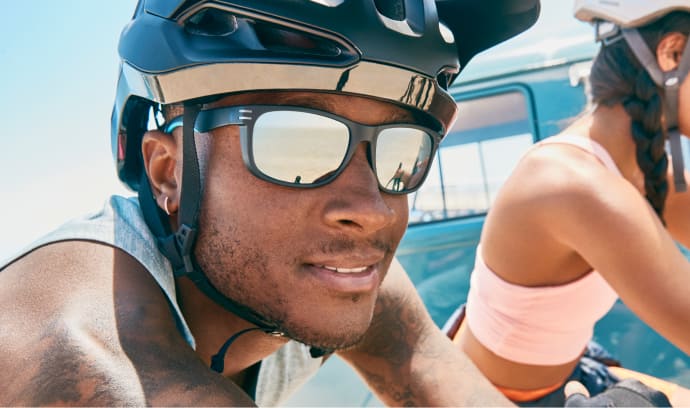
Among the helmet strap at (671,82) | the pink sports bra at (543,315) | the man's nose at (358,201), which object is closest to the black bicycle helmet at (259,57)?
the man's nose at (358,201)

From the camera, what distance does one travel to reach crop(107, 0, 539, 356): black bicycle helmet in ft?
4.20

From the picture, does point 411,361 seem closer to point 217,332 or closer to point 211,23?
point 217,332

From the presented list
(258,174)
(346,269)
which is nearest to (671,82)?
(346,269)

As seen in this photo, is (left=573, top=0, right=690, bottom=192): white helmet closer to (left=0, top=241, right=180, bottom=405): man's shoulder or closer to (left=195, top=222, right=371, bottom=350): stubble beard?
(left=195, top=222, right=371, bottom=350): stubble beard

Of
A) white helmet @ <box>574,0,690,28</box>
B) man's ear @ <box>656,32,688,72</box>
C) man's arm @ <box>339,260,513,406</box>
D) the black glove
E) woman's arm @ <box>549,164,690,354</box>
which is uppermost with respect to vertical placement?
white helmet @ <box>574,0,690,28</box>

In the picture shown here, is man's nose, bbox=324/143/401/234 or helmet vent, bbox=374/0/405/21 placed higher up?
helmet vent, bbox=374/0/405/21

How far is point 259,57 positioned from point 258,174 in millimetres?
258

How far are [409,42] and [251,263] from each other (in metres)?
0.65

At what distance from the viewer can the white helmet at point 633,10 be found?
2.15 meters

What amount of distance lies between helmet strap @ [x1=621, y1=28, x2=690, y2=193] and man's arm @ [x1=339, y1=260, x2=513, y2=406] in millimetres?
1110

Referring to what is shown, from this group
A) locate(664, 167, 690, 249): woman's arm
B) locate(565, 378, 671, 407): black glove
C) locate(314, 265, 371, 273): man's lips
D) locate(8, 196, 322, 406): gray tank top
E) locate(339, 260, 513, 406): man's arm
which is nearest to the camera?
locate(8, 196, 322, 406): gray tank top

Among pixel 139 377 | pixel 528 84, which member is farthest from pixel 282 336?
pixel 528 84

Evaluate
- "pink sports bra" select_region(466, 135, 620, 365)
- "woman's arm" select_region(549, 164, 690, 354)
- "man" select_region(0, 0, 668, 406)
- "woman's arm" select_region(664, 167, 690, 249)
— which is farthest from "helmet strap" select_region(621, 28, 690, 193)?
"man" select_region(0, 0, 668, 406)

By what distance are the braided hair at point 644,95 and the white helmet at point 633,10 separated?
0.14 ft
